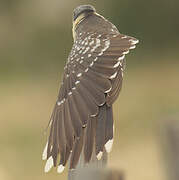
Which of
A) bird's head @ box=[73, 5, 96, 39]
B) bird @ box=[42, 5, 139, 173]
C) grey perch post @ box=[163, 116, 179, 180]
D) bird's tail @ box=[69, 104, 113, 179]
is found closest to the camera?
grey perch post @ box=[163, 116, 179, 180]

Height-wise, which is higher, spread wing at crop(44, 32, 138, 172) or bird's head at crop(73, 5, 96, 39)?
bird's head at crop(73, 5, 96, 39)

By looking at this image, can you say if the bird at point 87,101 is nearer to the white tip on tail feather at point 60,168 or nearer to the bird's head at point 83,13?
the white tip on tail feather at point 60,168

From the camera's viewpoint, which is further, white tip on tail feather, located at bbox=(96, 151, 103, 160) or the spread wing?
the spread wing

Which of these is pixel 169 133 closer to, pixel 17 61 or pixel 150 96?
pixel 150 96

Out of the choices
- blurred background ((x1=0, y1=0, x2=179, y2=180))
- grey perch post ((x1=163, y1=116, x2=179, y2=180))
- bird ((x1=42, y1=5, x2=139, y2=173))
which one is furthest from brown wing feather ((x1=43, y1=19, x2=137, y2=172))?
blurred background ((x1=0, y1=0, x2=179, y2=180))

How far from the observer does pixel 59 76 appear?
12.9ft

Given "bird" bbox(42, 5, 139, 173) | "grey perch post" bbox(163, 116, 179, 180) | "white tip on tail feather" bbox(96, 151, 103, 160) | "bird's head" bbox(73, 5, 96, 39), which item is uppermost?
"bird's head" bbox(73, 5, 96, 39)

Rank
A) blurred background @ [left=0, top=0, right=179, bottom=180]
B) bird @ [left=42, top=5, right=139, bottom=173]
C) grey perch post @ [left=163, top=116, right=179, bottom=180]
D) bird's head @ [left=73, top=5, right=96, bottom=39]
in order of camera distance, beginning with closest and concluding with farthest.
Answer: grey perch post @ [left=163, top=116, right=179, bottom=180], bird @ [left=42, top=5, right=139, bottom=173], bird's head @ [left=73, top=5, right=96, bottom=39], blurred background @ [left=0, top=0, right=179, bottom=180]

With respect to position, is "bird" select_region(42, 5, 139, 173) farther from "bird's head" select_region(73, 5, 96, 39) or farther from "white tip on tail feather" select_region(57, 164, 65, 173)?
"bird's head" select_region(73, 5, 96, 39)

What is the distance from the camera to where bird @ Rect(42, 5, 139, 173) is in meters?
1.43

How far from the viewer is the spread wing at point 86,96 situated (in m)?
1.45

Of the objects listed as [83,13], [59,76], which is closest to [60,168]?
[83,13]

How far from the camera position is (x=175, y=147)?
42.4 inches

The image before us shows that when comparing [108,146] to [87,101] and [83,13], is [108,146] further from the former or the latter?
[83,13]
